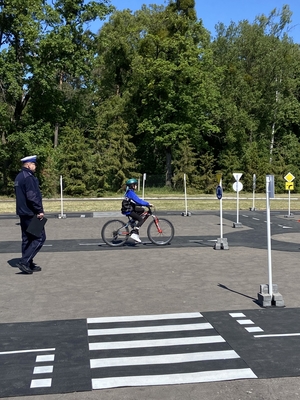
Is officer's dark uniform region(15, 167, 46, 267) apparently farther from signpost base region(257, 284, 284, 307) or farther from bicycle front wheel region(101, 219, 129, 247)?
signpost base region(257, 284, 284, 307)

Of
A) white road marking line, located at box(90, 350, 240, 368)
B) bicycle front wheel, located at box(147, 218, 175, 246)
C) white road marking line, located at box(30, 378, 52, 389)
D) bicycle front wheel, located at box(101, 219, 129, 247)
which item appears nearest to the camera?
white road marking line, located at box(30, 378, 52, 389)

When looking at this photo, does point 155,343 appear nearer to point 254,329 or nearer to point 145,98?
point 254,329

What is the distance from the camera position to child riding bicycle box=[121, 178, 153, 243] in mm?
13250

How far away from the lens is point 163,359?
5336 mm

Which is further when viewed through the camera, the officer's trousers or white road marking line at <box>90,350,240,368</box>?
the officer's trousers

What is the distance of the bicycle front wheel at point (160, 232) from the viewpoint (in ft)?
45.6


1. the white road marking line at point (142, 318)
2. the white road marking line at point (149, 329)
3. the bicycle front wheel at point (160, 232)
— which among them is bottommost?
the white road marking line at point (142, 318)

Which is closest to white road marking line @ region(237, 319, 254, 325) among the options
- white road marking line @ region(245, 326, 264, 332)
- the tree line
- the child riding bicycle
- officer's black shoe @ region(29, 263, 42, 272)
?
white road marking line @ region(245, 326, 264, 332)

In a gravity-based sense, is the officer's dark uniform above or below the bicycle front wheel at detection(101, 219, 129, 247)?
above

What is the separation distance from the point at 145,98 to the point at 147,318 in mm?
42484

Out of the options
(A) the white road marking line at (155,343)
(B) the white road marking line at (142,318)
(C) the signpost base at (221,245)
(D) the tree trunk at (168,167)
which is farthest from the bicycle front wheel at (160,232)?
(D) the tree trunk at (168,167)

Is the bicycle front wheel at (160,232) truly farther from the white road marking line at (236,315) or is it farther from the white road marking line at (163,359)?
the white road marking line at (163,359)

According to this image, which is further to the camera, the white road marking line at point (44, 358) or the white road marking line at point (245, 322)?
the white road marking line at point (245, 322)

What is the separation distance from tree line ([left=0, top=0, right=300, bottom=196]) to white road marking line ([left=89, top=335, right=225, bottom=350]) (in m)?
31.9
